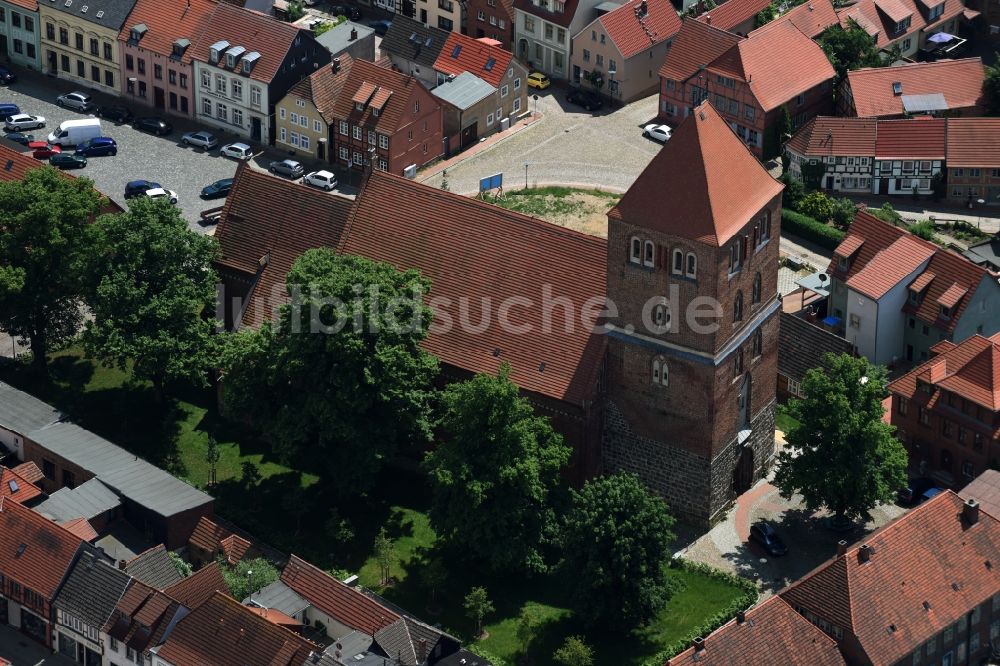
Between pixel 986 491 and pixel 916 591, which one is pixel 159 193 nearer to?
pixel 986 491

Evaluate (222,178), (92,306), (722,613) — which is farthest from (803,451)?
(222,178)

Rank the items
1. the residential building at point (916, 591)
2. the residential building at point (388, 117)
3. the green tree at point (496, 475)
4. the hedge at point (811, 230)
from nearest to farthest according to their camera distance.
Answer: the residential building at point (916, 591)
the green tree at point (496, 475)
the hedge at point (811, 230)
the residential building at point (388, 117)

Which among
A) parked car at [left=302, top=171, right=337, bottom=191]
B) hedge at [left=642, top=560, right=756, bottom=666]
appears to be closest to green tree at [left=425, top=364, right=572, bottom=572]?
hedge at [left=642, top=560, right=756, bottom=666]

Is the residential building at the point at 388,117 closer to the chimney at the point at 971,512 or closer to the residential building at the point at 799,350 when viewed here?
the residential building at the point at 799,350


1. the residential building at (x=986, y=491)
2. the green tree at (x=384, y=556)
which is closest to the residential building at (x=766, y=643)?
the residential building at (x=986, y=491)

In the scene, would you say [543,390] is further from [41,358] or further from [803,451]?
[41,358]

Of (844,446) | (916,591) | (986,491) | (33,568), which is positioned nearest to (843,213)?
(986,491)
